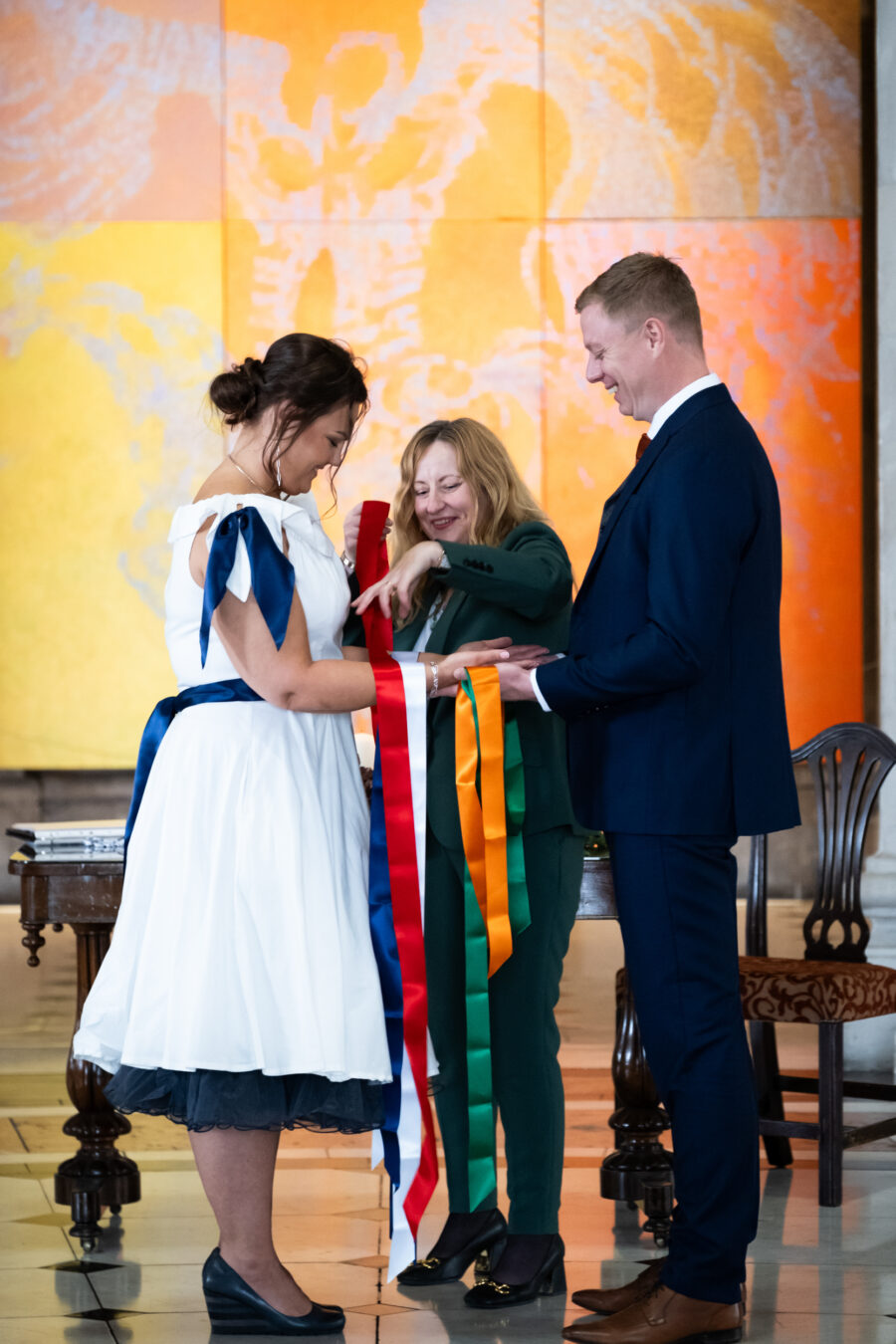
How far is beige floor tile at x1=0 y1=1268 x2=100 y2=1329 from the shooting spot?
279cm

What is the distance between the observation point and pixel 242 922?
8.09ft

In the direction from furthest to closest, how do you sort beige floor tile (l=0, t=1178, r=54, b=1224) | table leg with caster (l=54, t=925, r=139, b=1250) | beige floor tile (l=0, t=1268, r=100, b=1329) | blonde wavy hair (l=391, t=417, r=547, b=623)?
beige floor tile (l=0, t=1178, r=54, b=1224) < table leg with caster (l=54, t=925, r=139, b=1250) < blonde wavy hair (l=391, t=417, r=547, b=623) < beige floor tile (l=0, t=1268, r=100, b=1329)

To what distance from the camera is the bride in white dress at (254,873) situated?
245 centimetres

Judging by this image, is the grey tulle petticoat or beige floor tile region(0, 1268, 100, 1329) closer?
the grey tulle petticoat

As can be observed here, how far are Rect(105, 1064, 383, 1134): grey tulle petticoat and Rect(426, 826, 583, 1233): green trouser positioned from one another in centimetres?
28

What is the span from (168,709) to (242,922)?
44 cm

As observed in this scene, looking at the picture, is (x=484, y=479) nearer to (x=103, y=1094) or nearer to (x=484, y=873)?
(x=484, y=873)

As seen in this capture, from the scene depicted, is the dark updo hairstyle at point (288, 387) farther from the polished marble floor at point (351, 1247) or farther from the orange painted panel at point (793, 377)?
the orange painted panel at point (793, 377)

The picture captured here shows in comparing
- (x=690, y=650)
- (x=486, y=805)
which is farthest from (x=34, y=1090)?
(x=690, y=650)

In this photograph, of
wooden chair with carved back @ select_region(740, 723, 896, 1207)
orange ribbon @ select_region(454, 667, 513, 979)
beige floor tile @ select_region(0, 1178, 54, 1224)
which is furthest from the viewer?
wooden chair with carved back @ select_region(740, 723, 896, 1207)

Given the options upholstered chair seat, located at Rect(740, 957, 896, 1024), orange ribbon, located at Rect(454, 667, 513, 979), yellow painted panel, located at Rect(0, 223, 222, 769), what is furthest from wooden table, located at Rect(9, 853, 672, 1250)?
yellow painted panel, located at Rect(0, 223, 222, 769)

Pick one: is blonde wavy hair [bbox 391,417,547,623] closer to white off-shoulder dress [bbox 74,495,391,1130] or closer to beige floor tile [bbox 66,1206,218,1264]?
white off-shoulder dress [bbox 74,495,391,1130]

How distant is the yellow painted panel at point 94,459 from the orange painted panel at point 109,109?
0.45 feet

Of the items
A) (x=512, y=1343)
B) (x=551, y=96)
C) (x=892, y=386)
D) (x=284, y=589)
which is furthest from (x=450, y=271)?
(x=512, y=1343)
